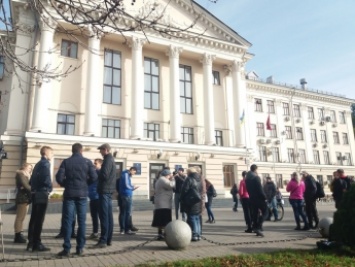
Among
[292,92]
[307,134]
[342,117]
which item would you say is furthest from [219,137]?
[342,117]

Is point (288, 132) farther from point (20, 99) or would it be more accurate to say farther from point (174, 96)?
point (20, 99)

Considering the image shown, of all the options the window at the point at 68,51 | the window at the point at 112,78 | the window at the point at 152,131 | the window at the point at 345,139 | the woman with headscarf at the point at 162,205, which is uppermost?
the window at the point at 68,51

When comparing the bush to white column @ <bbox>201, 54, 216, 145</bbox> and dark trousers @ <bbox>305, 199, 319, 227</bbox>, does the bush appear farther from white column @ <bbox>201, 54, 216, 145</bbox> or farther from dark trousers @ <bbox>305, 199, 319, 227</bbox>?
white column @ <bbox>201, 54, 216, 145</bbox>

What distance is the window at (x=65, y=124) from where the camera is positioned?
1020 inches

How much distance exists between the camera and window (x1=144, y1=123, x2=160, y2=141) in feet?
96.6

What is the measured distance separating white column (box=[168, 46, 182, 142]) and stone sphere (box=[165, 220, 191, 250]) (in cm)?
2177

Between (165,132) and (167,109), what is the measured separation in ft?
7.87

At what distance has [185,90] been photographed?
107 ft

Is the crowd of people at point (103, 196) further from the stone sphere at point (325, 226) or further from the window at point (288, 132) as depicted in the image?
the window at point (288, 132)

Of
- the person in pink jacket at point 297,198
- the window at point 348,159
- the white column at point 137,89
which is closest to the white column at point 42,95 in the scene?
the white column at point 137,89

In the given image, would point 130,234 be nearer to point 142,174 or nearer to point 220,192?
point 142,174

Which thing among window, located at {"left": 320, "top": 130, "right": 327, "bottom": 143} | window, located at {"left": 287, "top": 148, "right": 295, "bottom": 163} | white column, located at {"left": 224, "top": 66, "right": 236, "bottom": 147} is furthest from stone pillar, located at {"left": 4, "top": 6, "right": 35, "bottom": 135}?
window, located at {"left": 320, "top": 130, "right": 327, "bottom": 143}

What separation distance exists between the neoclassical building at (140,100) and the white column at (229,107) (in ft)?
0.37

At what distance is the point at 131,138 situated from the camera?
26.7 metres
